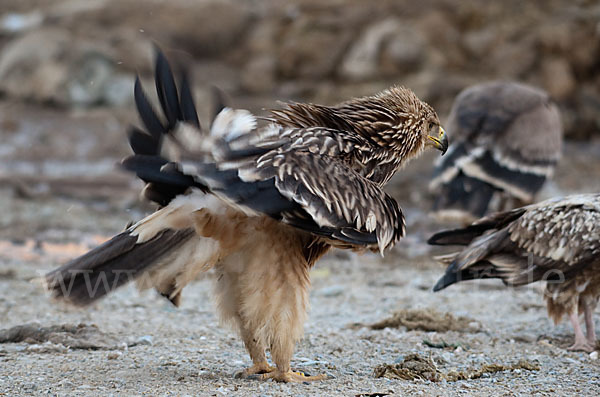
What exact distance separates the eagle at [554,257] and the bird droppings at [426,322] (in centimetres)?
38

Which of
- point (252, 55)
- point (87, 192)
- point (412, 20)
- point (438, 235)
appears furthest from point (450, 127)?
point (252, 55)

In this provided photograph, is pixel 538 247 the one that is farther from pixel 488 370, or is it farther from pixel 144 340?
pixel 144 340

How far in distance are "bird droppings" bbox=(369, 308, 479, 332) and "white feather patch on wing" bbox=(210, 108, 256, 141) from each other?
102 inches

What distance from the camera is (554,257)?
20.3 feet

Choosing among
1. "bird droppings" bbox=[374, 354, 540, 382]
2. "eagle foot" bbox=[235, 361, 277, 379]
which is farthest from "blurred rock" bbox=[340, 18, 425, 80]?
"eagle foot" bbox=[235, 361, 277, 379]

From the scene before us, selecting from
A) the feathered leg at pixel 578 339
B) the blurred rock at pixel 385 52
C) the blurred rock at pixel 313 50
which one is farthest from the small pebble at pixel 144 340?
the blurred rock at pixel 313 50

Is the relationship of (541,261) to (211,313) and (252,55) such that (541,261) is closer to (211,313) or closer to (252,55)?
(211,313)

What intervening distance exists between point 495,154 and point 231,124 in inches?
227

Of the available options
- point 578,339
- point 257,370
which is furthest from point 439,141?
point 257,370

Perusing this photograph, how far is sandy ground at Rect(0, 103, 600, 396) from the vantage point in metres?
4.81

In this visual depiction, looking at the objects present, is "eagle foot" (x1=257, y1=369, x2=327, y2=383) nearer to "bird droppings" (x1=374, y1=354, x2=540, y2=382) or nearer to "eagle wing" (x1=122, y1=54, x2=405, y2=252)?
"bird droppings" (x1=374, y1=354, x2=540, y2=382)

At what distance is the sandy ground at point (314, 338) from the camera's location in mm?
4812

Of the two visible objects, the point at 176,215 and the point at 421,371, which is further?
the point at 421,371

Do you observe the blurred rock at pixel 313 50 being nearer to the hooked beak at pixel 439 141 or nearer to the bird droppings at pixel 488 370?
the hooked beak at pixel 439 141
